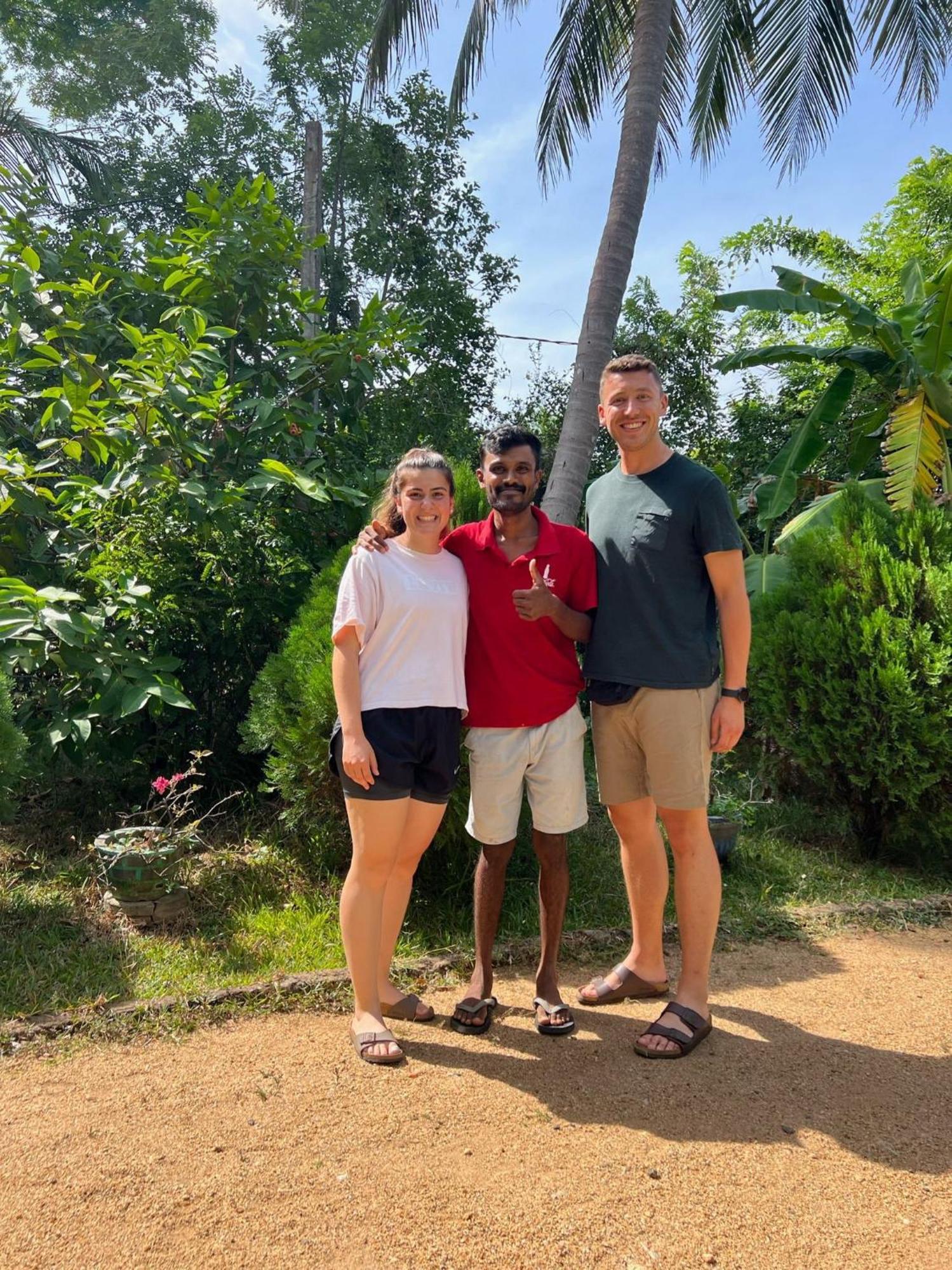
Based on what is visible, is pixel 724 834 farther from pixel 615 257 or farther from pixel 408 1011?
pixel 615 257

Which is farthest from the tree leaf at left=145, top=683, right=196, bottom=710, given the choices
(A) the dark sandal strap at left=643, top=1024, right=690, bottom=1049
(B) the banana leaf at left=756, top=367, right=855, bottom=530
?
(B) the banana leaf at left=756, top=367, right=855, bottom=530

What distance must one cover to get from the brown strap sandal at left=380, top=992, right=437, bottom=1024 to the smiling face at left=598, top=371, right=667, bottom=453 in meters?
2.08

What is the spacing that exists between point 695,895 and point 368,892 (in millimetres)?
1112

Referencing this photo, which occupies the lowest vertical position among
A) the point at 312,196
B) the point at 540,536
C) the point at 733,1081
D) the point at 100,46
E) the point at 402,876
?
the point at 733,1081

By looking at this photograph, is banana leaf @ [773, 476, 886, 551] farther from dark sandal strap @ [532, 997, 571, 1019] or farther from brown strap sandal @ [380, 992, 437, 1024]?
brown strap sandal @ [380, 992, 437, 1024]

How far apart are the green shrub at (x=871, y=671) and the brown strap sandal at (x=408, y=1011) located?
2880 millimetres

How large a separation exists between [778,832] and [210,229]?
5.07 meters

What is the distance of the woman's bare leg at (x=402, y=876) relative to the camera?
2992 mm

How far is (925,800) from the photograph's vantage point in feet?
16.1

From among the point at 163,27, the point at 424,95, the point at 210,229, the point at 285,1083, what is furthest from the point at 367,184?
the point at 285,1083

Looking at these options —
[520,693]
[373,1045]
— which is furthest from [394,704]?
[373,1045]

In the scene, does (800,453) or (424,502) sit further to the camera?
(800,453)

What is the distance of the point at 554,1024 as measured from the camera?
3.07m

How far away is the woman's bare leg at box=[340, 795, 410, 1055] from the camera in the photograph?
9.46 feet
